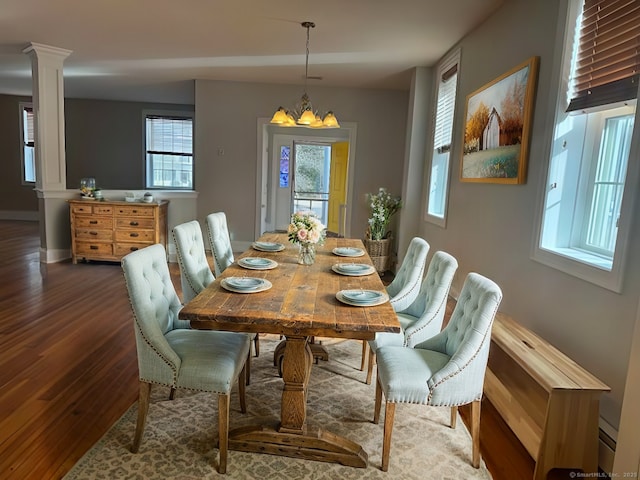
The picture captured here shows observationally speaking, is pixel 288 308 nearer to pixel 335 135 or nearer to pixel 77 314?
pixel 77 314

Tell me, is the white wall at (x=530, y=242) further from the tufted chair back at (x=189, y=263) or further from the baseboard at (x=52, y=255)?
the baseboard at (x=52, y=255)

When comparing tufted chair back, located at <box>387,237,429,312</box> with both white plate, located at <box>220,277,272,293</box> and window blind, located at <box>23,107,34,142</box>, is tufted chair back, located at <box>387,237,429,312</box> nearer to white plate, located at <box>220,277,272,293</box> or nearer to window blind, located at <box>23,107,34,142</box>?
white plate, located at <box>220,277,272,293</box>

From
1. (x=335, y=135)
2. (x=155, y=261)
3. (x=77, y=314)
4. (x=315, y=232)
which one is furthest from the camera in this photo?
(x=335, y=135)

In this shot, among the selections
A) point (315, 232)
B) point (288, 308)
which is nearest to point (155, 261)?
point (288, 308)

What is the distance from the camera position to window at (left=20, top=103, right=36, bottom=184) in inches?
356

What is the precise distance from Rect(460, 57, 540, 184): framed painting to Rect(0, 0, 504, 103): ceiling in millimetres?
719

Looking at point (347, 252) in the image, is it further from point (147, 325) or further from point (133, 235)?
point (133, 235)

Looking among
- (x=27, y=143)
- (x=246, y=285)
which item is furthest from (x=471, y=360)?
(x=27, y=143)

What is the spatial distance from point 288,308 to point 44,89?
5099mm

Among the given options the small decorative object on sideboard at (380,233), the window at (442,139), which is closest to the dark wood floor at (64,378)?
the window at (442,139)

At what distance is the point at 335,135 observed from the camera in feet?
27.1

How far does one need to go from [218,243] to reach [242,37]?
2.35m

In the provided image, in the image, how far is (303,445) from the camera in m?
2.00

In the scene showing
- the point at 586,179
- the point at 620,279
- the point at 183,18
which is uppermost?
the point at 183,18
